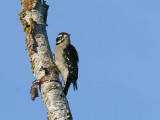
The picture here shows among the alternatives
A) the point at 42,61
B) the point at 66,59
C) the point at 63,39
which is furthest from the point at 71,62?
the point at 42,61

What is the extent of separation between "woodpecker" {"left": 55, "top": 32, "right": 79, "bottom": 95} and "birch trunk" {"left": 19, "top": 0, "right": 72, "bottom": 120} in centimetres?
111

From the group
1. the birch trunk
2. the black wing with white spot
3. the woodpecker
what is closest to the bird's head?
the woodpecker

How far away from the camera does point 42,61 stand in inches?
179

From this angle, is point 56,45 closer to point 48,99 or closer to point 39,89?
point 39,89

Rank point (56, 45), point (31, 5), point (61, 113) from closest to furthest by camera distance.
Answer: point (61, 113), point (31, 5), point (56, 45)

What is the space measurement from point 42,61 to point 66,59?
1.96 m

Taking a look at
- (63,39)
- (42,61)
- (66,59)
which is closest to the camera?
(42,61)

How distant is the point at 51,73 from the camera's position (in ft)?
14.4

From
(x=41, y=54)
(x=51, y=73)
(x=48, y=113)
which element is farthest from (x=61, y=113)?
(x=41, y=54)

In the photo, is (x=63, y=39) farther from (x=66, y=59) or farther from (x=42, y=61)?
(x=42, y=61)

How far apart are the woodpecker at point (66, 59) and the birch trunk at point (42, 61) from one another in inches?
43.8

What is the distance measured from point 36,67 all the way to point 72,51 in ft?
7.12

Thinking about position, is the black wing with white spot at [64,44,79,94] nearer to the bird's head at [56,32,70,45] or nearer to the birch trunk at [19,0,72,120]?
the bird's head at [56,32,70,45]

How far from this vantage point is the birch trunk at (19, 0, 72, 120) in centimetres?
376
